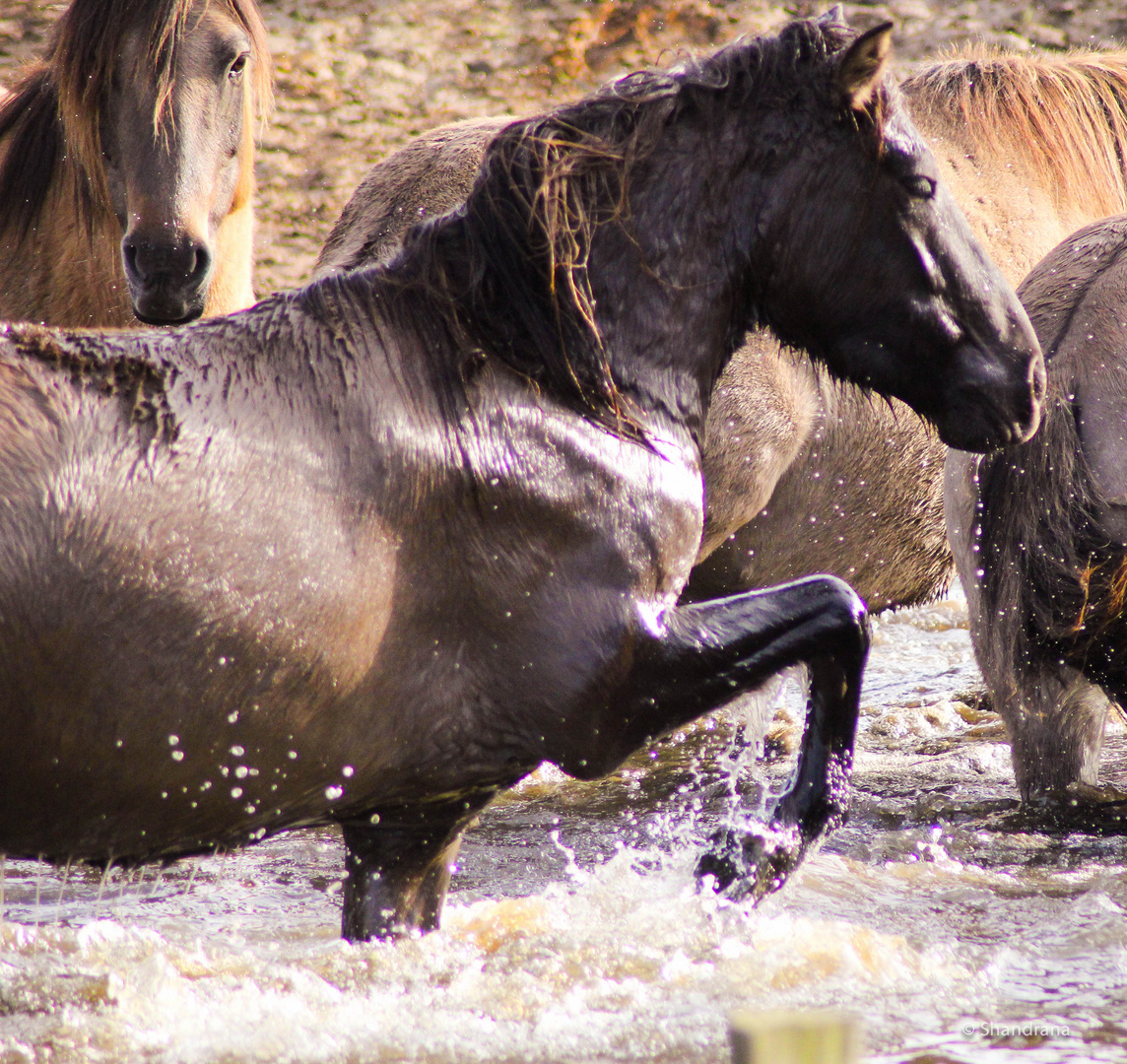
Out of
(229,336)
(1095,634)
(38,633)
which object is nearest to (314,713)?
(38,633)

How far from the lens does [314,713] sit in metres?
2.88

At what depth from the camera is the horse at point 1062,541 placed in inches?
168

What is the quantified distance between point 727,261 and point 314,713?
4.32 feet

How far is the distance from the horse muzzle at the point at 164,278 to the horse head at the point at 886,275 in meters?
1.80

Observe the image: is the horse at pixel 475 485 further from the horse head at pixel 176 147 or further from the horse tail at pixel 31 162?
the horse tail at pixel 31 162

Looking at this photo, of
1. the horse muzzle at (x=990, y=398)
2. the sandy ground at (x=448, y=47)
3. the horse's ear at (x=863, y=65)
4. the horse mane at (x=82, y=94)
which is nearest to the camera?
the horse's ear at (x=863, y=65)

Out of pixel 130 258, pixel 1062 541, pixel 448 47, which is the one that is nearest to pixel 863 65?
pixel 1062 541

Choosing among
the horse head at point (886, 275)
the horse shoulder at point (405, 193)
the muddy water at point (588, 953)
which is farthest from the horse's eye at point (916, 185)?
the horse shoulder at point (405, 193)

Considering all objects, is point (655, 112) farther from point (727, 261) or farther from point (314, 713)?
point (314, 713)

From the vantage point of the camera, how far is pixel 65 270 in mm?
4852

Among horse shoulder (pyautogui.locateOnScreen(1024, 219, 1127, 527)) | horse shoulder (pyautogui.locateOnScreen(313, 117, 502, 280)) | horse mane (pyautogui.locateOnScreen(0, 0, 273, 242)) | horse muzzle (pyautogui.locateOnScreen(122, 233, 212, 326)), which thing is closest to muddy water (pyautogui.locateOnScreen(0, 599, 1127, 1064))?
horse shoulder (pyautogui.locateOnScreen(1024, 219, 1127, 527))

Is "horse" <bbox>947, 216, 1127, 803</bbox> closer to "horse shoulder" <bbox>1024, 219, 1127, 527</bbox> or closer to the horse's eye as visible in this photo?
"horse shoulder" <bbox>1024, 219, 1127, 527</bbox>

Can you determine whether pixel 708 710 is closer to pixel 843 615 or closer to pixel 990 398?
pixel 843 615

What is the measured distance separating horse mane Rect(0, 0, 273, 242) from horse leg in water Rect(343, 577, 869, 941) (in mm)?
2378
